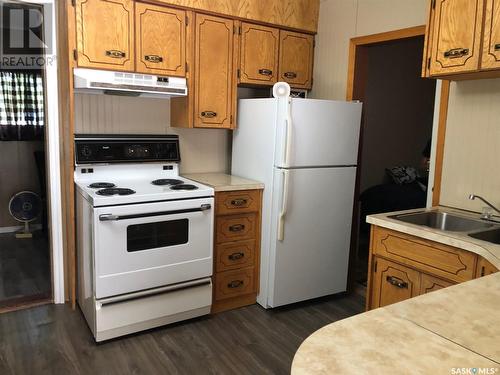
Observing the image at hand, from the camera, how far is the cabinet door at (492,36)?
2.06 metres

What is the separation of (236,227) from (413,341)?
213cm

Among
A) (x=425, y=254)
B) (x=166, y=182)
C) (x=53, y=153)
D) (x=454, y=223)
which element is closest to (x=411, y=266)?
(x=425, y=254)

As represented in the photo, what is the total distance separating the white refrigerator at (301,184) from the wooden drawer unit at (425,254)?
0.76 m

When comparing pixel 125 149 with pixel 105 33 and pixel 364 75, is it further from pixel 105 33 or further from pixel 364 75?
pixel 364 75

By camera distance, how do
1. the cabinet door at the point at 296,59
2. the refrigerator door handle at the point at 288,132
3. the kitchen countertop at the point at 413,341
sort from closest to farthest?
the kitchen countertop at the point at 413,341 < the refrigerator door handle at the point at 288,132 < the cabinet door at the point at 296,59

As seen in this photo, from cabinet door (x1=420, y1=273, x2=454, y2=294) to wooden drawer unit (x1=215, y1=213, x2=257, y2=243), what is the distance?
1.30 metres

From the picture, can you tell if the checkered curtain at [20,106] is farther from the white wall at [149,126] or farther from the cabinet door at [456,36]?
the cabinet door at [456,36]

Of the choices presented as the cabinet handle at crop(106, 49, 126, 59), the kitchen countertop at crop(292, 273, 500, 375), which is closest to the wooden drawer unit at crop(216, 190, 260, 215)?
the cabinet handle at crop(106, 49, 126, 59)

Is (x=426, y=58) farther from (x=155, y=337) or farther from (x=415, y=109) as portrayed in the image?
(x=415, y=109)

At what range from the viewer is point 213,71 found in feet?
10.3

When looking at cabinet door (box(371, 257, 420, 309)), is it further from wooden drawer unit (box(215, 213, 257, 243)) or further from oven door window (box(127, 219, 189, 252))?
oven door window (box(127, 219, 189, 252))

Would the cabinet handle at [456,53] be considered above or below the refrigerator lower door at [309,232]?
above

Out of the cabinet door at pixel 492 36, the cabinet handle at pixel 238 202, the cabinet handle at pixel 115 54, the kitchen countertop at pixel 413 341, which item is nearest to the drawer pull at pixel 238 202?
the cabinet handle at pixel 238 202

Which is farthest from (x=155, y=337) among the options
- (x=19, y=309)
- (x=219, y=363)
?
(x=19, y=309)
